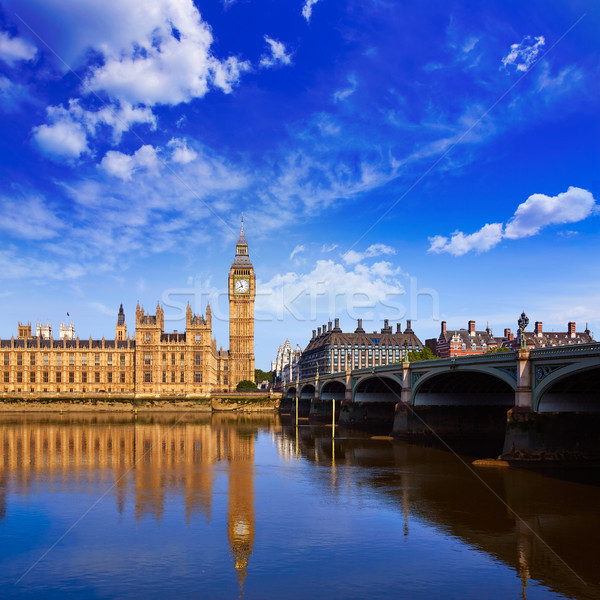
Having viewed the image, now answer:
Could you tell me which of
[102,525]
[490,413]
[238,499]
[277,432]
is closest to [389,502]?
[238,499]

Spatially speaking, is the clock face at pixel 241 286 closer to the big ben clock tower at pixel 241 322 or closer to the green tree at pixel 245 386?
the big ben clock tower at pixel 241 322

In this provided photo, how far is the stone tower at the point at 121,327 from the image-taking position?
602 feet

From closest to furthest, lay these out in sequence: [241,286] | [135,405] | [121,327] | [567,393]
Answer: [567,393], [135,405], [121,327], [241,286]

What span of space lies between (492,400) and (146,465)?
4582 cm

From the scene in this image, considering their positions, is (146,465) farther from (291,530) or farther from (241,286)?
(241,286)

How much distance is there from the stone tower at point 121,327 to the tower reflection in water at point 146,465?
102772 mm

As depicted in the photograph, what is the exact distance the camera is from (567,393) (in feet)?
156

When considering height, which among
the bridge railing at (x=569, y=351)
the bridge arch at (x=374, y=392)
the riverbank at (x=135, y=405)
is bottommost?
the riverbank at (x=135, y=405)

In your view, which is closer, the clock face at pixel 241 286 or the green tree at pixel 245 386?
the green tree at pixel 245 386

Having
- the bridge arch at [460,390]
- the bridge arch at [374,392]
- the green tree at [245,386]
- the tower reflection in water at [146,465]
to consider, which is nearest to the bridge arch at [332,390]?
the bridge arch at [374,392]

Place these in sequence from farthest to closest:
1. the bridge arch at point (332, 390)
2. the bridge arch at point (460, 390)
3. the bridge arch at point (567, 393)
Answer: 1. the bridge arch at point (332, 390)
2. the bridge arch at point (460, 390)
3. the bridge arch at point (567, 393)

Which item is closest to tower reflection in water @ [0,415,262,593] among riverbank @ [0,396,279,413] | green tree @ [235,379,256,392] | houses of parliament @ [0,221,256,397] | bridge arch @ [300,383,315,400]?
riverbank @ [0,396,279,413]

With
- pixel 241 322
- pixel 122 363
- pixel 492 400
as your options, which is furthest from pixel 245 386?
pixel 492 400

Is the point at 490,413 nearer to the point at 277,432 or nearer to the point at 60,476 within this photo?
the point at 277,432
